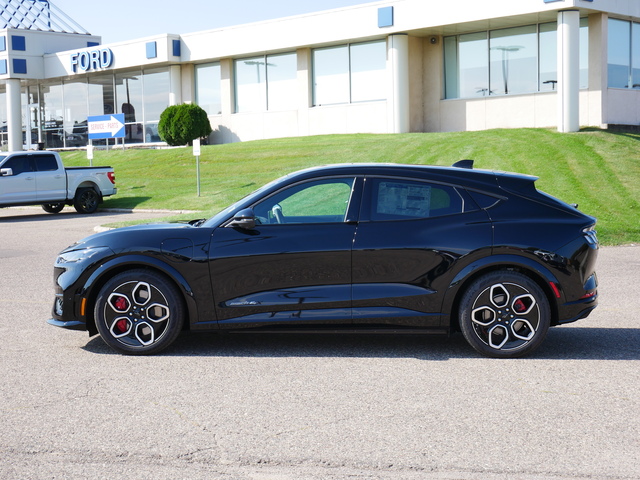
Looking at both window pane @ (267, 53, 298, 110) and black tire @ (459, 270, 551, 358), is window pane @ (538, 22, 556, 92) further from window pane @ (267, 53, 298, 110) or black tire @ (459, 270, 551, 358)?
Result: black tire @ (459, 270, 551, 358)

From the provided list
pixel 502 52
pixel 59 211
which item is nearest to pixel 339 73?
pixel 502 52

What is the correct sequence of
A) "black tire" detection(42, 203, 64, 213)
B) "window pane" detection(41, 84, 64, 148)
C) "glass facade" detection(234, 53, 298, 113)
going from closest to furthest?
"black tire" detection(42, 203, 64, 213) → "glass facade" detection(234, 53, 298, 113) → "window pane" detection(41, 84, 64, 148)

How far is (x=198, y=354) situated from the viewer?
6848 mm

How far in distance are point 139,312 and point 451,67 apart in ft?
89.5

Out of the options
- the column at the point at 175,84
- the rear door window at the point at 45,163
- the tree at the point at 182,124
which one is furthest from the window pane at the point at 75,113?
the rear door window at the point at 45,163

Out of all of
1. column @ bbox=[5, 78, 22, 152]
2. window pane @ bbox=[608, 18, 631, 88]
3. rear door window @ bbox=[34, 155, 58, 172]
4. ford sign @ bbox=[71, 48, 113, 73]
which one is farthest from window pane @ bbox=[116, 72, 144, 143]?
window pane @ bbox=[608, 18, 631, 88]

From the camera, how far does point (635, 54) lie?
30.3 meters

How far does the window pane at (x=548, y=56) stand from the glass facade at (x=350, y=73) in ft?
21.2

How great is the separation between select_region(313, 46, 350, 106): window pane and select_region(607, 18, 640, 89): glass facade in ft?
35.1

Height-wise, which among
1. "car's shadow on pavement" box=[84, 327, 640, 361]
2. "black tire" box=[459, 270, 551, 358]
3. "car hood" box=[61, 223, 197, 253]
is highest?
"car hood" box=[61, 223, 197, 253]

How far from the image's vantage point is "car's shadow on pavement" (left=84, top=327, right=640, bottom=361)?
679 centimetres

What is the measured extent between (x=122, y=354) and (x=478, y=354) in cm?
298

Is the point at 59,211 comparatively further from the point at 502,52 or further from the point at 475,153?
the point at 502,52

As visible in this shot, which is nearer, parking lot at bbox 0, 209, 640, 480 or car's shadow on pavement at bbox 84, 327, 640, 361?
parking lot at bbox 0, 209, 640, 480
